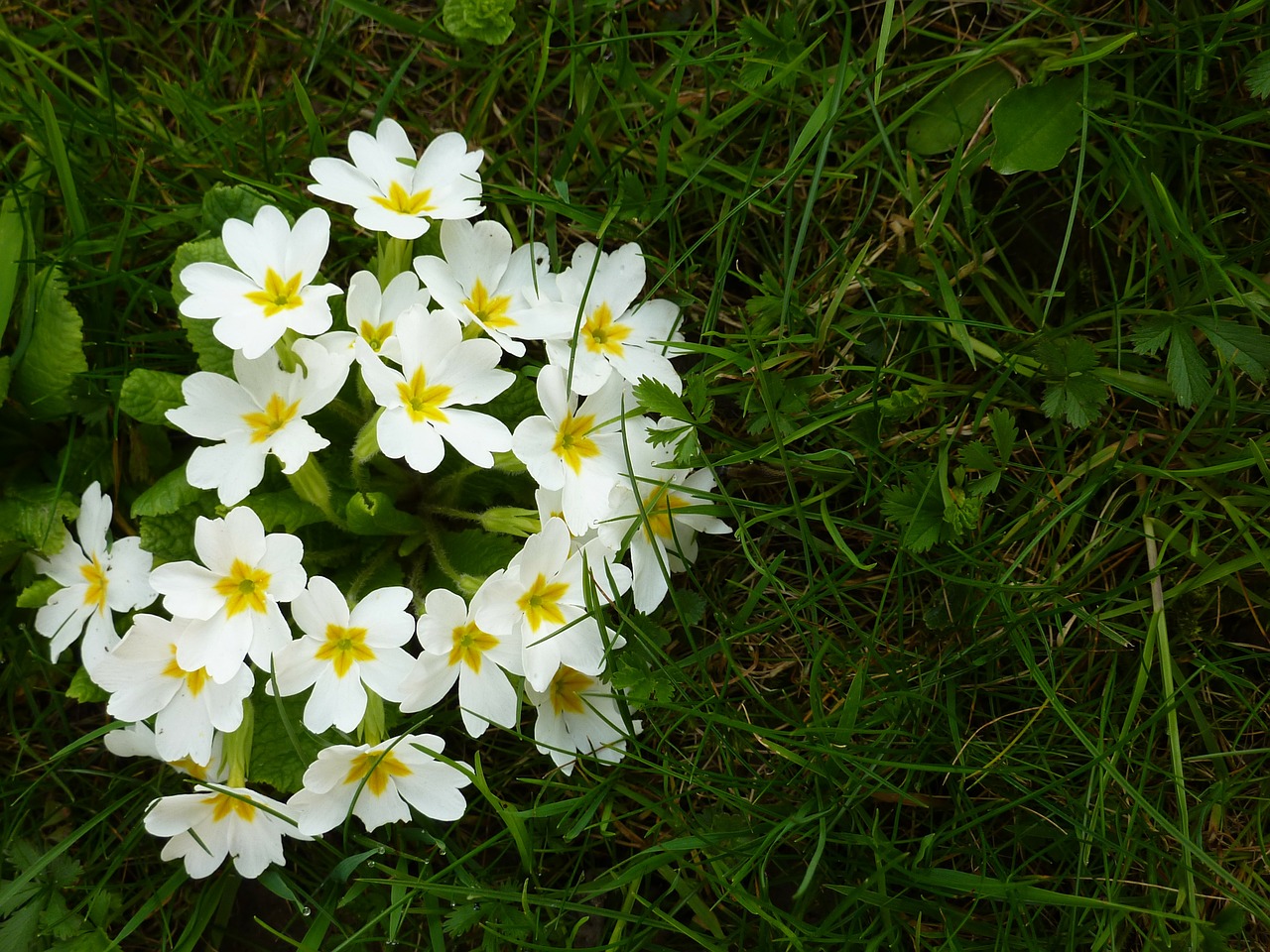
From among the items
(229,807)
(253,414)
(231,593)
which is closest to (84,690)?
(229,807)

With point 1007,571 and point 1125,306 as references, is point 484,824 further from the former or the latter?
point 1125,306

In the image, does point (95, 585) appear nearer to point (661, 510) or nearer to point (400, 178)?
point (400, 178)

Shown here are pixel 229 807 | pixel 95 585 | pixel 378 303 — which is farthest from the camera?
pixel 95 585

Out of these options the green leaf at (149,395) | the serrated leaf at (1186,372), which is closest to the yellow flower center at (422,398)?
the green leaf at (149,395)

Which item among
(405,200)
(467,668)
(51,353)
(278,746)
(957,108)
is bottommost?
(278,746)

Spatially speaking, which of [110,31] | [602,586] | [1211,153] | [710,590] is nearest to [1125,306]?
[1211,153]

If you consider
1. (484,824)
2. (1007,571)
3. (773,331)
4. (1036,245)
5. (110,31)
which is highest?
(110,31)

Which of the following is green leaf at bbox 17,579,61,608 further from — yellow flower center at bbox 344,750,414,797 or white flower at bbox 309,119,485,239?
white flower at bbox 309,119,485,239
